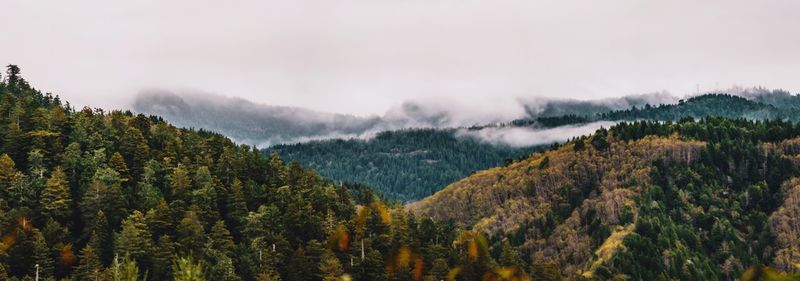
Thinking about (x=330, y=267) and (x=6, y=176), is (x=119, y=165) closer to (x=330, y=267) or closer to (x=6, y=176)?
(x=6, y=176)

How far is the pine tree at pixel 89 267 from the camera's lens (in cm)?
13662

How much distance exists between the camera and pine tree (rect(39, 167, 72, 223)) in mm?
160750

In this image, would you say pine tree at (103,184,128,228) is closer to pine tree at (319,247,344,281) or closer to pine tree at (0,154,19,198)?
pine tree at (0,154,19,198)

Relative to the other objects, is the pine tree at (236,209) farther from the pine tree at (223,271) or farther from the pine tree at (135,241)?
the pine tree at (223,271)

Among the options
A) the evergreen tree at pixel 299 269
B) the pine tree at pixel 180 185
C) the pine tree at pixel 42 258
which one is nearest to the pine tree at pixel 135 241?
the pine tree at pixel 42 258

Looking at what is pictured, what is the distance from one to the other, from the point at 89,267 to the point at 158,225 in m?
23.0

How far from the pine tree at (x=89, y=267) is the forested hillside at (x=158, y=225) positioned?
251mm

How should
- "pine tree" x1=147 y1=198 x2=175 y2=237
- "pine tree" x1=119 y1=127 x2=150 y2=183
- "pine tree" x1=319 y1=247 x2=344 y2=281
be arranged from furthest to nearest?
"pine tree" x1=119 y1=127 x2=150 y2=183, "pine tree" x1=147 y1=198 x2=175 y2=237, "pine tree" x1=319 y1=247 x2=344 y2=281

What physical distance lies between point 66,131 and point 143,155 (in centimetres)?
2288

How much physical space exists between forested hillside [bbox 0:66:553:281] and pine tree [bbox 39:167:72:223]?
0.33 metres

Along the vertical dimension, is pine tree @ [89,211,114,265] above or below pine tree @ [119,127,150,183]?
below

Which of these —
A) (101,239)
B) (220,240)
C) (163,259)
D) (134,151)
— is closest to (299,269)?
(220,240)

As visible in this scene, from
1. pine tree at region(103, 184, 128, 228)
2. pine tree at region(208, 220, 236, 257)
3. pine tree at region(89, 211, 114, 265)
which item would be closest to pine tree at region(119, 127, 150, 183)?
pine tree at region(103, 184, 128, 228)

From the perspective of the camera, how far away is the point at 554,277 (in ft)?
635
